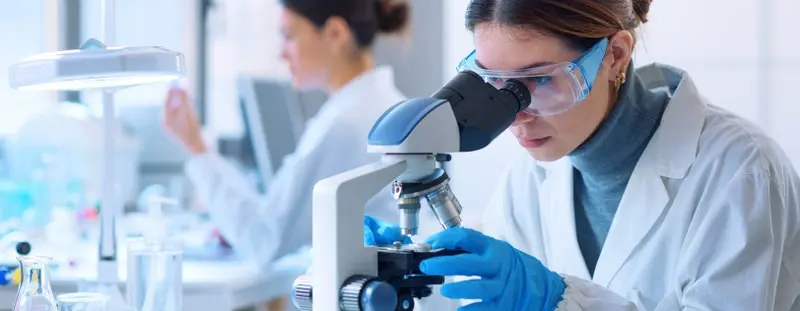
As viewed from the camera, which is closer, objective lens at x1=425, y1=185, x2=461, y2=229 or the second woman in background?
objective lens at x1=425, y1=185, x2=461, y2=229

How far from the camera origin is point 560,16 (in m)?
1.44

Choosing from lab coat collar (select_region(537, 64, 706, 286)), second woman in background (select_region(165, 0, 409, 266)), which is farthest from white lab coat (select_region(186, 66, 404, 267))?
lab coat collar (select_region(537, 64, 706, 286))

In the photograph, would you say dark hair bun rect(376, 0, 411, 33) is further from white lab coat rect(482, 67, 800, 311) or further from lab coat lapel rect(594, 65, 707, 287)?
lab coat lapel rect(594, 65, 707, 287)

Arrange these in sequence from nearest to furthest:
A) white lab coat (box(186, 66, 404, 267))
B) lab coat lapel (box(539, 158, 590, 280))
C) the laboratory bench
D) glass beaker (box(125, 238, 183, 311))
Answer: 1. glass beaker (box(125, 238, 183, 311))
2. lab coat lapel (box(539, 158, 590, 280))
3. the laboratory bench
4. white lab coat (box(186, 66, 404, 267))

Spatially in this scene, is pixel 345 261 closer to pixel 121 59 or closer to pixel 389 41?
pixel 121 59

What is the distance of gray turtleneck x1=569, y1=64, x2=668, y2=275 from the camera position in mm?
1614

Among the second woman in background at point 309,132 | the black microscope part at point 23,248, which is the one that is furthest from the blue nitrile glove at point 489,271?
the second woman in background at point 309,132

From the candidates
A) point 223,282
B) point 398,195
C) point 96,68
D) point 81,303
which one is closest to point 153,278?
point 81,303

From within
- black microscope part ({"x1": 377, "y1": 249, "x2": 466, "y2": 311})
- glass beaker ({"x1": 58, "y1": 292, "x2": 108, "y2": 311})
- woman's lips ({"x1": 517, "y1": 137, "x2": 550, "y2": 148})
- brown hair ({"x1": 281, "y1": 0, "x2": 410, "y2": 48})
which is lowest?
glass beaker ({"x1": 58, "y1": 292, "x2": 108, "y2": 311})

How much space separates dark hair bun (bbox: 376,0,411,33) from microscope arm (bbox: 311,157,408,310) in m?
1.93

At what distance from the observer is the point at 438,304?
5.11ft

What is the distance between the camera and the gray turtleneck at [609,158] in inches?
63.6

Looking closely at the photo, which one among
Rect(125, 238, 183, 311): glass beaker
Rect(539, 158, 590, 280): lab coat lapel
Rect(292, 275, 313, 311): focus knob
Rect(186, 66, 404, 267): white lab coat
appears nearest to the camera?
Rect(292, 275, 313, 311): focus knob

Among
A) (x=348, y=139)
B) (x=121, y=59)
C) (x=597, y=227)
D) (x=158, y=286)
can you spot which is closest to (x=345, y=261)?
(x=121, y=59)
